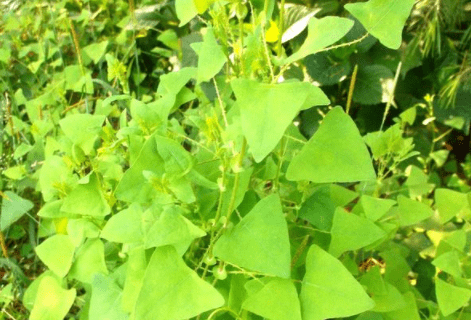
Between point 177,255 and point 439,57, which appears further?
point 439,57

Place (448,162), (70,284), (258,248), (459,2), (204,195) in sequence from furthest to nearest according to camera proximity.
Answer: (448,162) < (459,2) < (70,284) < (204,195) < (258,248)

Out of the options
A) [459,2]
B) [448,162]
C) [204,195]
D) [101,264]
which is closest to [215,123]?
[204,195]

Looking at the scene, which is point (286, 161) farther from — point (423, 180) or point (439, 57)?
point (439, 57)

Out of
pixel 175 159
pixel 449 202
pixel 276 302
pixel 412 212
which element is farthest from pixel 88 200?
pixel 449 202

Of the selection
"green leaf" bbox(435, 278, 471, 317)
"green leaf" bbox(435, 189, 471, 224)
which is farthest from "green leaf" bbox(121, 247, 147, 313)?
"green leaf" bbox(435, 189, 471, 224)

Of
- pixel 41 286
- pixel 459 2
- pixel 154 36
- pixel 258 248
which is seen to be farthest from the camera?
pixel 154 36

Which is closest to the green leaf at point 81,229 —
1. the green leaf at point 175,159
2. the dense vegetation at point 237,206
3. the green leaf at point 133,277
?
the dense vegetation at point 237,206

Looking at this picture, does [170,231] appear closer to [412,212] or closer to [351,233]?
[351,233]

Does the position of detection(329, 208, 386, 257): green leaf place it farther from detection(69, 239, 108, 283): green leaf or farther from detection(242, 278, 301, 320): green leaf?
detection(69, 239, 108, 283): green leaf
